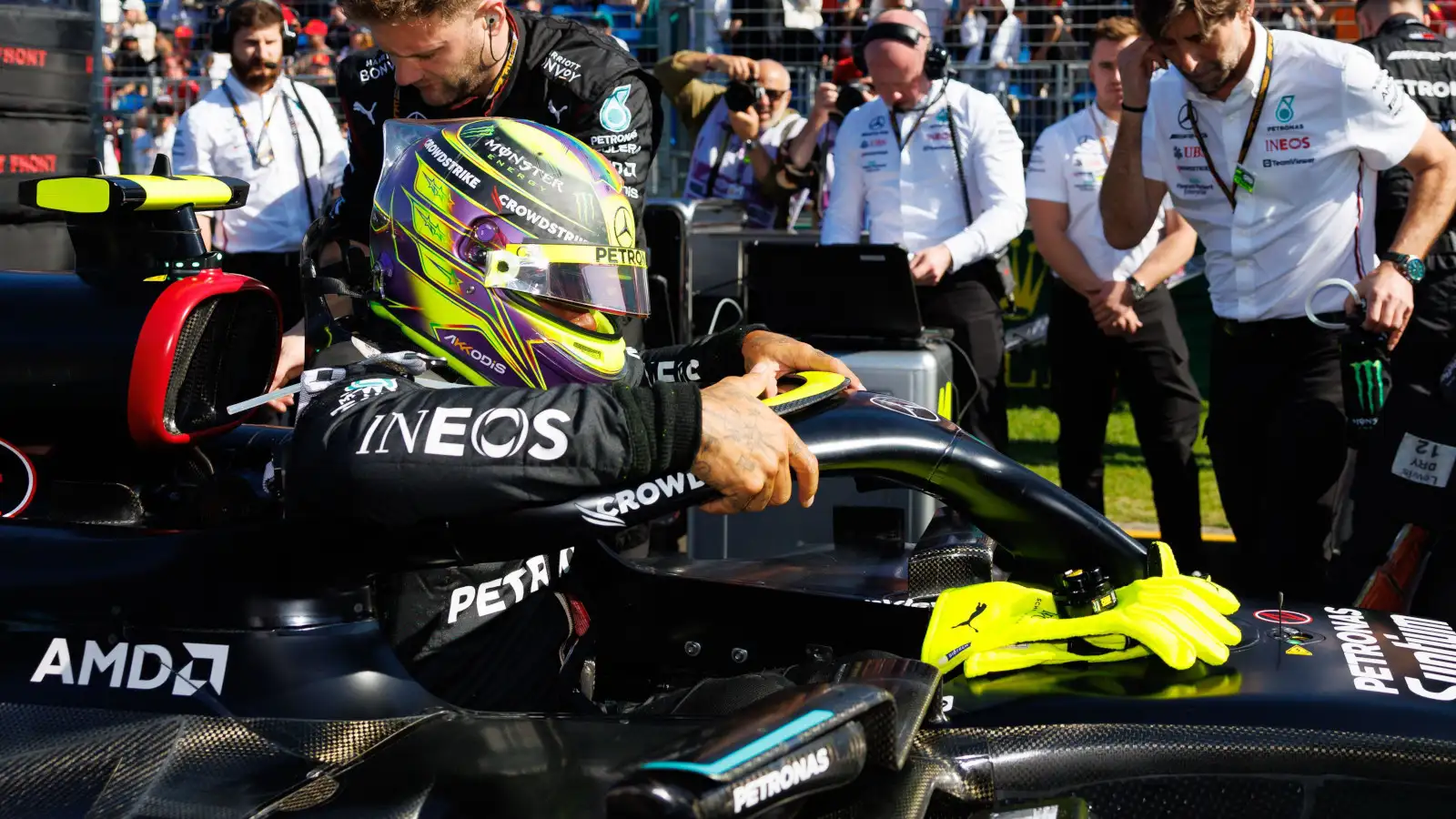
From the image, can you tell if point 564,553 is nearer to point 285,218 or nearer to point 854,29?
point 285,218

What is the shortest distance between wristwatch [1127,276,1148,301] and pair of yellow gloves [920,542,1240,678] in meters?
2.81

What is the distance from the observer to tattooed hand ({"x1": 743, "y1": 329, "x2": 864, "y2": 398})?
2613mm

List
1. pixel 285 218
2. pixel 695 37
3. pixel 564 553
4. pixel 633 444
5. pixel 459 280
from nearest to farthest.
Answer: pixel 633 444 < pixel 459 280 < pixel 564 553 < pixel 285 218 < pixel 695 37

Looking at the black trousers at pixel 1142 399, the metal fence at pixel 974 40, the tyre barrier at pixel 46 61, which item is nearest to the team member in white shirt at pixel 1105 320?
the black trousers at pixel 1142 399

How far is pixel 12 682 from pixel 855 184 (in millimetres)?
3982

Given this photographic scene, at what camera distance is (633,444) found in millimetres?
1849

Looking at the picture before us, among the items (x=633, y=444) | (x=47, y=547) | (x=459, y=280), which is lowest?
(x=47, y=547)

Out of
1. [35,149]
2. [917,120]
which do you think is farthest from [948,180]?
[35,149]

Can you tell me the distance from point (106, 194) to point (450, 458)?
2.78 ft

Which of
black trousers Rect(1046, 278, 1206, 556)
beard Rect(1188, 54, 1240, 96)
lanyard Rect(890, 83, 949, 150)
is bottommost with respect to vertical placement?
black trousers Rect(1046, 278, 1206, 556)

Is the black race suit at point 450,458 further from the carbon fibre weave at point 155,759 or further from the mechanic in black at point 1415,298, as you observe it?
the mechanic in black at point 1415,298

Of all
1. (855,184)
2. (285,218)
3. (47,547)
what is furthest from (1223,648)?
(285,218)

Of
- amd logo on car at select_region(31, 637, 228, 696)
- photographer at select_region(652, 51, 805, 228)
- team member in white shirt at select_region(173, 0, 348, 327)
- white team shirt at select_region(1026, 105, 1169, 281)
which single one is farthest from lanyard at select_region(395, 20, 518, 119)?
photographer at select_region(652, 51, 805, 228)

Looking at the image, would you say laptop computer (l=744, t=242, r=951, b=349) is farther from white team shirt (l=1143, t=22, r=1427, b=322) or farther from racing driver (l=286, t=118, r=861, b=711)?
racing driver (l=286, t=118, r=861, b=711)
